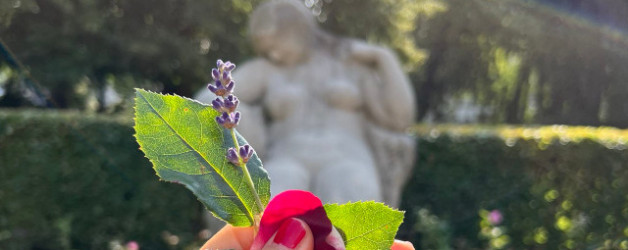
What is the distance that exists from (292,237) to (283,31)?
276 cm

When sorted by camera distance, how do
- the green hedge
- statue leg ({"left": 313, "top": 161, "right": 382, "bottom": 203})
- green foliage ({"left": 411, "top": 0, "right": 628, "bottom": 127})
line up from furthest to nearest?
green foliage ({"left": 411, "top": 0, "right": 628, "bottom": 127}), the green hedge, statue leg ({"left": 313, "top": 161, "right": 382, "bottom": 203})

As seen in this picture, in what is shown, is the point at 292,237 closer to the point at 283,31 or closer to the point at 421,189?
the point at 283,31

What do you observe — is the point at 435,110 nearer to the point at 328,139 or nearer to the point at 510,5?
the point at 510,5

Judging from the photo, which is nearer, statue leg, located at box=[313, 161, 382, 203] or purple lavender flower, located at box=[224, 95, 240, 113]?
purple lavender flower, located at box=[224, 95, 240, 113]

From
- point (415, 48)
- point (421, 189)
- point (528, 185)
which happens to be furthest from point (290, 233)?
point (415, 48)

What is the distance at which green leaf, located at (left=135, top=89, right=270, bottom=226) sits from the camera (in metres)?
0.47

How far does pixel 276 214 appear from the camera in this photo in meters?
0.44

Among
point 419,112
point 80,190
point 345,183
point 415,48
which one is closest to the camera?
point 345,183

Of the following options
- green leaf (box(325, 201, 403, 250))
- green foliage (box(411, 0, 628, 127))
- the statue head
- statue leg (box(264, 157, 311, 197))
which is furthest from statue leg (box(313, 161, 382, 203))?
green foliage (box(411, 0, 628, 127))

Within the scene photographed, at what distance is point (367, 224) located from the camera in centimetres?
48

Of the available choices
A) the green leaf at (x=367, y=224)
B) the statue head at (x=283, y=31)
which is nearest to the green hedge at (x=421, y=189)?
the statue head at (x=283, y=31)

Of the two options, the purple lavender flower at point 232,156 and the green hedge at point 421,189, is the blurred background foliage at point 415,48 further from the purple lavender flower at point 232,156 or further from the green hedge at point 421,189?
the purple lavender flower at point 232,156

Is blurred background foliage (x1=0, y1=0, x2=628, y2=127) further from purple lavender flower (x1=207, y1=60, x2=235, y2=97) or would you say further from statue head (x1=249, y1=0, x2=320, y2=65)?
purple lavender flower (x1=207, y1=60, x2=235, y2=97)

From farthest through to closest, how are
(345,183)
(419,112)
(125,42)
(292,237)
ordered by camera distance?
(419,112)
(125,42)
(345,183)
(292,237)
